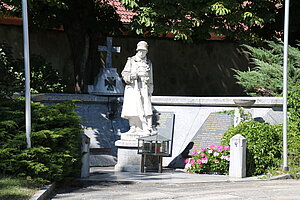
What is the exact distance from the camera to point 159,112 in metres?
13.6

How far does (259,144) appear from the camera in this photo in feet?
38.2

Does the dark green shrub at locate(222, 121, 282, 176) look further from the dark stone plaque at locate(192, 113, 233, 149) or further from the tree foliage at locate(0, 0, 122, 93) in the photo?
the tree foliage at locate(0, 0, 122, 93)

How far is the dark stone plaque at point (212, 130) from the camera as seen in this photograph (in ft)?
41.5

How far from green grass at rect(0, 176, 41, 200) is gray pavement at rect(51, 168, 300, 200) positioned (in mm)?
424

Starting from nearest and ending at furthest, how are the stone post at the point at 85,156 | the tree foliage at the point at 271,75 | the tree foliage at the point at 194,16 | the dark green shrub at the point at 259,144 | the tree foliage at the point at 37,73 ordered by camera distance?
1. the stone post at the point at 85,156
2. the dark green shrub at the point at 259,144
3. the tree foliage at the point at 194,16
4. the tree foliage at the point at 271,75
5. the tree foliage at the point at 37,73

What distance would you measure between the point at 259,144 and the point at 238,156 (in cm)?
80

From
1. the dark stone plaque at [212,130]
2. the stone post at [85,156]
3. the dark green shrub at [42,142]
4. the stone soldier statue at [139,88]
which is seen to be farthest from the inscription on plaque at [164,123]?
the dark green shrub at [42,142]

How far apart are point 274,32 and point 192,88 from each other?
596 cm

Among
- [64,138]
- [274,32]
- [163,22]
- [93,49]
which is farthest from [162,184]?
[274,32]

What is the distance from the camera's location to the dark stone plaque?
1266 centimetres

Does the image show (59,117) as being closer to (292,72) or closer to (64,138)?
(64,138)

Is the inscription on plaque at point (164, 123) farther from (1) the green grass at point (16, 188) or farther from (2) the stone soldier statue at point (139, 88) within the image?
(1) the green grass at point (16, 188)

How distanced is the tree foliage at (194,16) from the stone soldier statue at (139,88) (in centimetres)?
277

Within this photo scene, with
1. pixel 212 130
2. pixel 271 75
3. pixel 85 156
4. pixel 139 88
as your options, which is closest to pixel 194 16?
pixel 271 75
